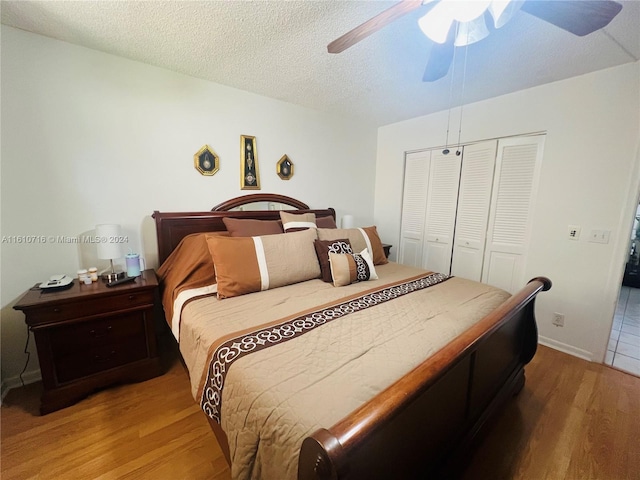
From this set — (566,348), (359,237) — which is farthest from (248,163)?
(566,348)

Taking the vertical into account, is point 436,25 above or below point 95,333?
above

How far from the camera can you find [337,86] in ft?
7.75

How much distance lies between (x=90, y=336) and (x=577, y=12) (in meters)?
2.97

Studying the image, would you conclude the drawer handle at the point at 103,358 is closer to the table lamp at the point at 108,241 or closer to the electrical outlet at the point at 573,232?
the table lamp at the point at 108,241

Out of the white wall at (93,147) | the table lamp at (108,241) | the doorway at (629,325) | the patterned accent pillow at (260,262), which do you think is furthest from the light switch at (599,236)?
the table lamp at (108,241)

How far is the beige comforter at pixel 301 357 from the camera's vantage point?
82cm

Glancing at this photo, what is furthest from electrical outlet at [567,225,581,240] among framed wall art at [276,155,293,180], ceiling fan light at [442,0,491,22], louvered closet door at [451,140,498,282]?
framed wall art at [276,155,293,180]

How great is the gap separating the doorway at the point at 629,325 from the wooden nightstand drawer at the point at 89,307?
3.58m

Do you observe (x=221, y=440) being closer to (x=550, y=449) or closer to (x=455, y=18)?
(x=550, y=449)

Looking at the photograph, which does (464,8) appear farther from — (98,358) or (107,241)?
(98,358)

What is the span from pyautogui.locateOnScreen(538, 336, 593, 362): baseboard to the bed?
3.09ft

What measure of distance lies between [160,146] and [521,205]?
3.22 meters

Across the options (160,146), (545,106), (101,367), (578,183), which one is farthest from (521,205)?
(101,367)

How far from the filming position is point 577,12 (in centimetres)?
106
